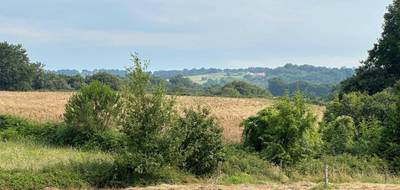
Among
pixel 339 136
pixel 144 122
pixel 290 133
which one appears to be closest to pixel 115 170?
pixel 144 122

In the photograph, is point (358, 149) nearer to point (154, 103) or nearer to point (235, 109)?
point (154, 103)

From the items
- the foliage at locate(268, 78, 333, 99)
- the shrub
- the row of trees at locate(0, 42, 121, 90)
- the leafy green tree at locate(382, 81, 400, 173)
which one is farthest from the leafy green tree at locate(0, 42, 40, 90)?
the leafy green tree at locate(382, 81, 400, 173)

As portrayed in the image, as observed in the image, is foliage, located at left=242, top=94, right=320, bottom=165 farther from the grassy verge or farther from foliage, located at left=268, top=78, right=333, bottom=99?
foliage, located at left=268, top=78, right=333, bottom=99

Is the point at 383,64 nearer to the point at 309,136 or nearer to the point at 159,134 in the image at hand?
the point at 309,136

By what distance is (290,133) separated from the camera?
2469 cm

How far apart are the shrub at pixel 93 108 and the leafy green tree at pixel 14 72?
70.2 m

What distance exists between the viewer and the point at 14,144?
28.0m

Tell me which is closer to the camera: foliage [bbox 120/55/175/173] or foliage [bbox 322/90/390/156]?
foliage [bbox 120/55/175/173]

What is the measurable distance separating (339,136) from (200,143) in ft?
29.9

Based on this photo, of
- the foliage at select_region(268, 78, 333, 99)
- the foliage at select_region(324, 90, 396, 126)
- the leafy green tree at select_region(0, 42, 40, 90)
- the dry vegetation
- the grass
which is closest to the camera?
the dry vegetation

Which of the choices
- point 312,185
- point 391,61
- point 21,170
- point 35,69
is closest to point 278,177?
point 312,185

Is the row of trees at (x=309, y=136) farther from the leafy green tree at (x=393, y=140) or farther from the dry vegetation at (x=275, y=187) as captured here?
the dry vegetation at (x=275, y=187)

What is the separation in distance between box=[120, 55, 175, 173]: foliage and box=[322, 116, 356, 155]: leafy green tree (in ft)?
32.8

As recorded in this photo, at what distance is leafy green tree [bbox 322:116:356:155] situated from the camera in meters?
27.4
